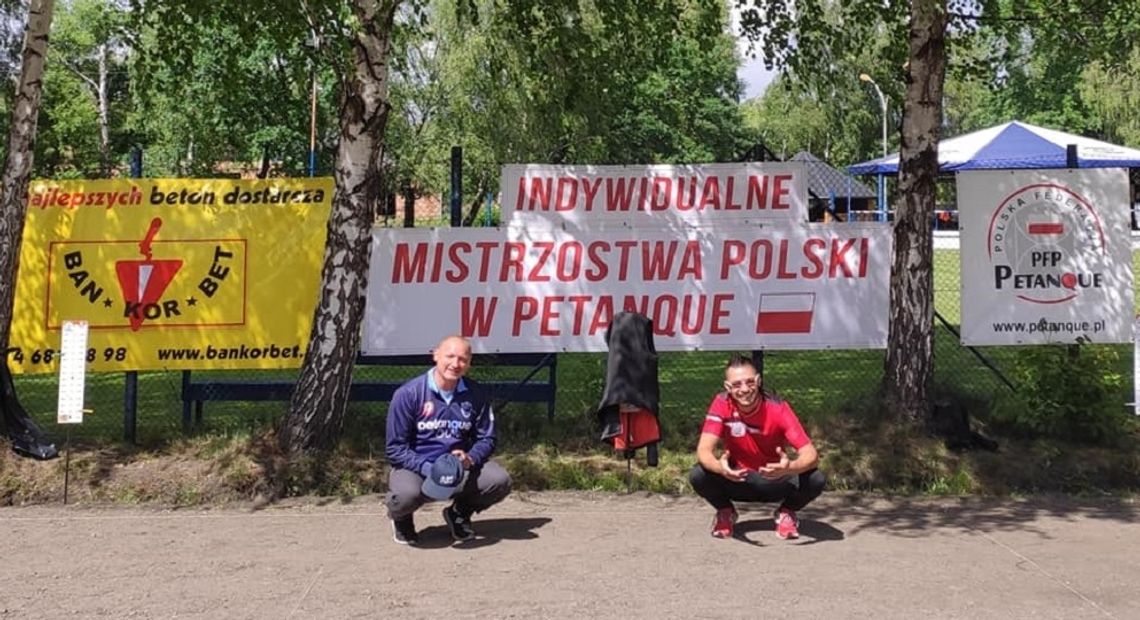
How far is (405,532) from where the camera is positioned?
562 centimetres

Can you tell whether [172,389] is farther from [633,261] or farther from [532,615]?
[532,615]

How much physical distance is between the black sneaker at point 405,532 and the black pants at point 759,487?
1.59 m

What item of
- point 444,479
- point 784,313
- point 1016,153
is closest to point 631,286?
point 784,313

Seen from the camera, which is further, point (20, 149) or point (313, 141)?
point (313, 141)

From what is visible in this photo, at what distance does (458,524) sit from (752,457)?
5.54ft

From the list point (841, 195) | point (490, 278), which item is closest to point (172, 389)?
point (490, 278)

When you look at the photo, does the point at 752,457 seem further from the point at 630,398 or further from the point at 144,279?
the point at 144,279

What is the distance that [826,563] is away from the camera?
5.25 m

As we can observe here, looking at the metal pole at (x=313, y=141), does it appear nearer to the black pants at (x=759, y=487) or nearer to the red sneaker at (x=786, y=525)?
the black pants at (x=759, y=487)

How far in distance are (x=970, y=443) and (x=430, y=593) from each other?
14.2 ft

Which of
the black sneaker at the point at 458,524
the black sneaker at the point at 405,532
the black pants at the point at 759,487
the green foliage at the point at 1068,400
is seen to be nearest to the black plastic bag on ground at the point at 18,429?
the black sneaker at the point at 405,532

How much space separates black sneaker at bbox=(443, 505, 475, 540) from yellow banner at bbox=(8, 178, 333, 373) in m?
2.64

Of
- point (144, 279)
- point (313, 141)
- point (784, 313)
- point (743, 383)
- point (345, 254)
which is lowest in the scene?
point (743, 383)

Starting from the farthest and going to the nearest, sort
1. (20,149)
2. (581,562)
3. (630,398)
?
(20,149) → (630,398) → (581,562)
